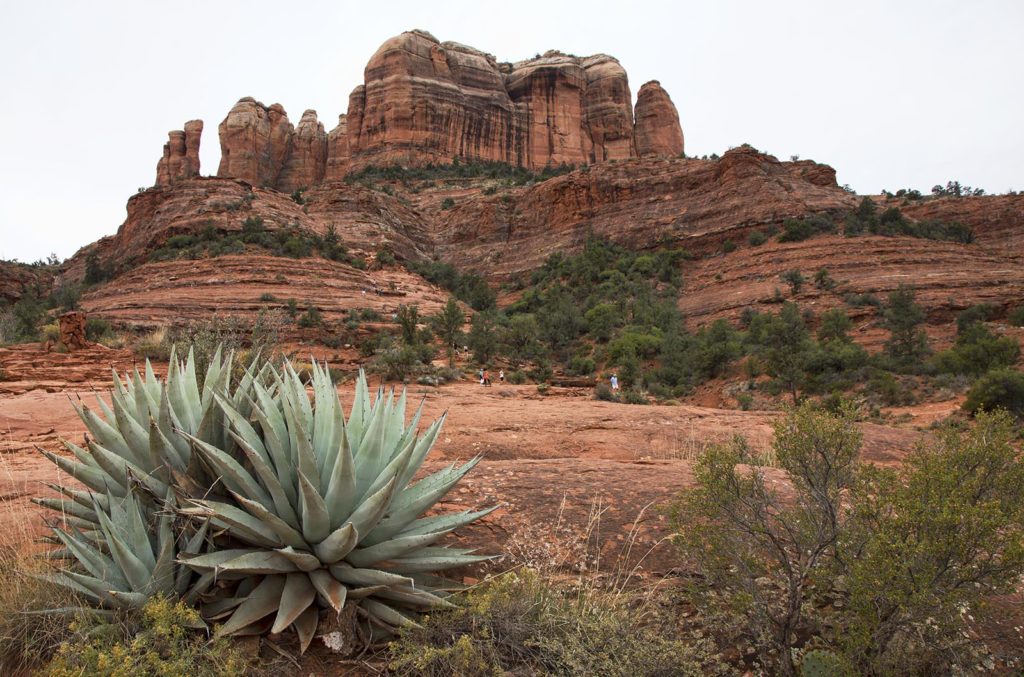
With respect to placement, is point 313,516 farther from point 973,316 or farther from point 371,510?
point 973,316

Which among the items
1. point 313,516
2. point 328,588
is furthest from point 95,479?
point 328,588

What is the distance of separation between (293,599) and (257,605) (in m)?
0.14

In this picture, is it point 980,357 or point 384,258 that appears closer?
point 980,357

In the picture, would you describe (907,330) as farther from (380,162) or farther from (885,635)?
(380,162)

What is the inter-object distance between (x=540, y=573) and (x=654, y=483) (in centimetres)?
141

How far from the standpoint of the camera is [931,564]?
199 cm

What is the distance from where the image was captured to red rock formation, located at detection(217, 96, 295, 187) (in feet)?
237

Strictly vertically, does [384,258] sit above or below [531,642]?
above

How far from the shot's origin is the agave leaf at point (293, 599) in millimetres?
1953

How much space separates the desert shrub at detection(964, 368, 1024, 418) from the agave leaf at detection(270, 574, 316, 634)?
16012 millimetres

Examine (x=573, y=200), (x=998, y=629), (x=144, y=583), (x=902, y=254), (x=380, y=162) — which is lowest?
(x=998, y=629)

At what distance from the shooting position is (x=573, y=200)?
47.9m

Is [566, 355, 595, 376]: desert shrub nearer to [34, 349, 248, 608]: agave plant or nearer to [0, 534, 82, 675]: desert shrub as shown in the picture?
[34, 349, 248, 608]: agave plant

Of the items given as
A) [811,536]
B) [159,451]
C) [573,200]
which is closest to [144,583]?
[159,451]
